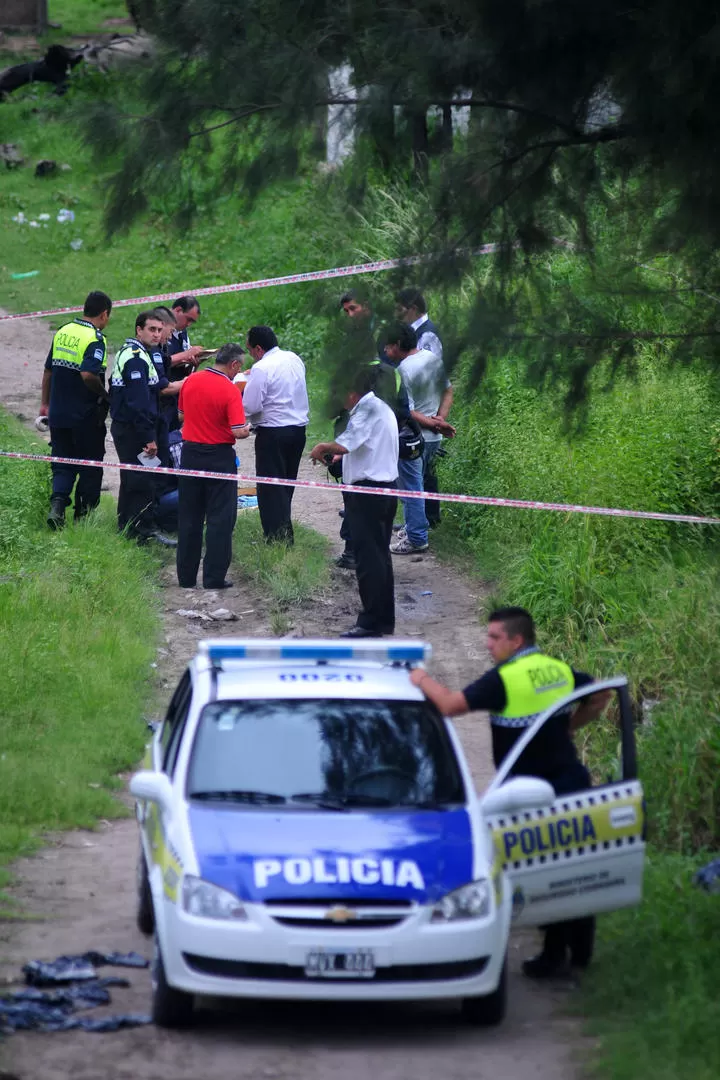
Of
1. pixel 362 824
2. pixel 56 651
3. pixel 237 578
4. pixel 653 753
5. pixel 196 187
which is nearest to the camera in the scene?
pixel 362 824

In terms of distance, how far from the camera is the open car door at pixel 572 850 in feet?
19.6

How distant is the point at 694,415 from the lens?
13.0m

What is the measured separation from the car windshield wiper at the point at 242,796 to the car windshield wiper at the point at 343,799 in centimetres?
7

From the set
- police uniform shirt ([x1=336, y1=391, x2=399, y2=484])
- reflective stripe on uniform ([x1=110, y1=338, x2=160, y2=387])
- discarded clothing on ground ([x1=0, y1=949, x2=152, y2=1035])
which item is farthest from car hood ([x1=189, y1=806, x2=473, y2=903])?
reflective stripe on uniform ([x1=110, y1=338, x2=160, y2=387])

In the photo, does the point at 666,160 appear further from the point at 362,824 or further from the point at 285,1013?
the point at 285,1013

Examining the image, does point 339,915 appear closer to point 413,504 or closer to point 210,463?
point 210,463

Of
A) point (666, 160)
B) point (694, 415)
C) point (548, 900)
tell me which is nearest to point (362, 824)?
point (548, 900)

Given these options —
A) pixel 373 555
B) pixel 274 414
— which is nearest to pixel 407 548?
pixel 274 414

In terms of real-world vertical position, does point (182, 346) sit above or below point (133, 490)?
above

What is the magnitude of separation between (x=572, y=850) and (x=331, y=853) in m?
1.05

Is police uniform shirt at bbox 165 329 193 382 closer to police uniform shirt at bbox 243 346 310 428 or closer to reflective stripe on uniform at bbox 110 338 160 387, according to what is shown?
reflective stripe on uniform at bbox 110 338 160 387

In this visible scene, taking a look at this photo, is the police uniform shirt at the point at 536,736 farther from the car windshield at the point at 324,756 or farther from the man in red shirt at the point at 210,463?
the man in red shirt at the point at 210,463

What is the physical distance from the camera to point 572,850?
5977 mm

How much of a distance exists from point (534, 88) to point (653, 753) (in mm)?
3699
